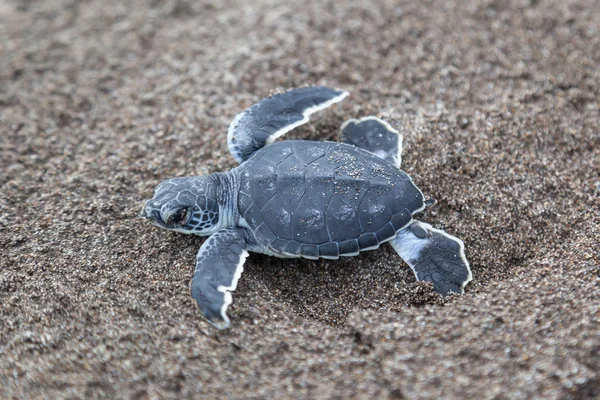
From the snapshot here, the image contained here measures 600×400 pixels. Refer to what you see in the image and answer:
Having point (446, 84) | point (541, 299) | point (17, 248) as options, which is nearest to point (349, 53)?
point (446, 84)

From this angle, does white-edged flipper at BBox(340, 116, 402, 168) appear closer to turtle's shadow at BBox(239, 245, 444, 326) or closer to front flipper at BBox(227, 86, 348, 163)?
→ front flipper at BBox(227, 86, 348, 163)

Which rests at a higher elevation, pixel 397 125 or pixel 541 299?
pixel 397 125

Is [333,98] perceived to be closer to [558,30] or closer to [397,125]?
[397,125]

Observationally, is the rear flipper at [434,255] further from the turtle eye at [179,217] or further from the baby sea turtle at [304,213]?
the turtle eye at [179,217]

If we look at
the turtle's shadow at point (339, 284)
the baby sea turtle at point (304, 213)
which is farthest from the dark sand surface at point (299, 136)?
the baby sea turtle at point (304, 213)

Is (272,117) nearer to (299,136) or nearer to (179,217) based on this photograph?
(299,136)

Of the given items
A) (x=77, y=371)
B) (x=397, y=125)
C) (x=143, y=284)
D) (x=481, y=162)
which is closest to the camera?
(x=77, y=371)

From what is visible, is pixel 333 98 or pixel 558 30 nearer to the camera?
pixel 333 98
